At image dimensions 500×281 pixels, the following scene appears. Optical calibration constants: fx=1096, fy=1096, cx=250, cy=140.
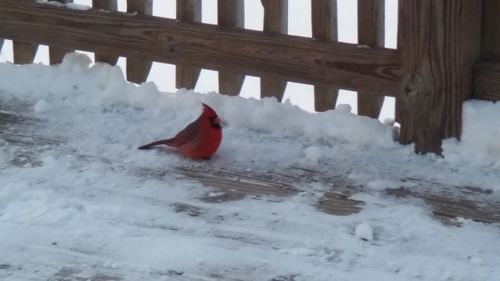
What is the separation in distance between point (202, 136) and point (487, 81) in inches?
42.0

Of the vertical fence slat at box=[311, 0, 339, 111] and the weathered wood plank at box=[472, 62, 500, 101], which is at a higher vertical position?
the vertical fence slat at box=[311, 0, 339, 111]

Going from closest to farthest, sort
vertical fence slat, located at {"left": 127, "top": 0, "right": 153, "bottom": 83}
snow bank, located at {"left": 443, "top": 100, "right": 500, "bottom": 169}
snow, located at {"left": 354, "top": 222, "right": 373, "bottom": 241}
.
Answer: snow, located at {"left": 354, "top": 222, "right": 373, "bottom": 241}, snow bank, located at {"left": 443, "top": 100, "right": 500, "bottom": 169}, vertical fence slat, located at {"left": 127, "top": 0, "right": 153, "bottom": 83}

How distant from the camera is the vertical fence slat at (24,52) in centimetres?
504

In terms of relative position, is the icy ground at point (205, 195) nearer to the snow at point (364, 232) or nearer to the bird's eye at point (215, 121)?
the snow at point (364, 232)

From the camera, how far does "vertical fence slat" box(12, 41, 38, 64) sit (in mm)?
5039

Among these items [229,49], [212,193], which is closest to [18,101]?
[229,49]

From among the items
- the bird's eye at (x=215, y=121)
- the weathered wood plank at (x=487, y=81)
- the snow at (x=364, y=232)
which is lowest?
the snow at (x=364, y=232)

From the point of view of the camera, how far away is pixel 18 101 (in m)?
4.79

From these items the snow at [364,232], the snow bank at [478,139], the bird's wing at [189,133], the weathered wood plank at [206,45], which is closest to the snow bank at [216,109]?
the snow bank at [478,139]

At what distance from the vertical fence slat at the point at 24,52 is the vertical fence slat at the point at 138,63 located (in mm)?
531

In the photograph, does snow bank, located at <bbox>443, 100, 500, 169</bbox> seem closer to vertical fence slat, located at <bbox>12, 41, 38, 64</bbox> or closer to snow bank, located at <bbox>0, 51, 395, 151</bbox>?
snow bank, located at <bbox>0, 51, 395, 151</bbox>

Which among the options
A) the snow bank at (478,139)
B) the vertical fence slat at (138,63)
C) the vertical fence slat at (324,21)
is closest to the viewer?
the snow bank at (478,139)

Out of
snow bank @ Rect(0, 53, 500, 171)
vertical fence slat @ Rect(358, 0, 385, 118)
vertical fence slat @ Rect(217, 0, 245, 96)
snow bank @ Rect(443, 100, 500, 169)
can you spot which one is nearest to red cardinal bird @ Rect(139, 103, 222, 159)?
snow bank @ Rect(0, 53, 500, 171)

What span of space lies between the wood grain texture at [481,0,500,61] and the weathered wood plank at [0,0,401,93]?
33 cm
